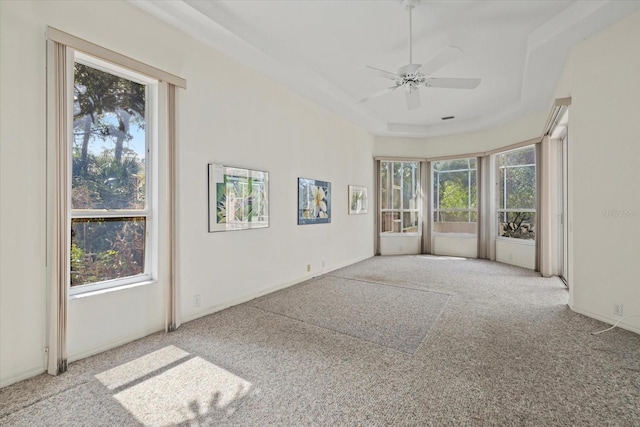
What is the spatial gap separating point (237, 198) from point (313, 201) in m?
1.73

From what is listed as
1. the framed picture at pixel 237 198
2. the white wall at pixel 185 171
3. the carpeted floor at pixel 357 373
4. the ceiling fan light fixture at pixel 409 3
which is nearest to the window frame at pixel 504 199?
the carpeted floor at pixel 357 373

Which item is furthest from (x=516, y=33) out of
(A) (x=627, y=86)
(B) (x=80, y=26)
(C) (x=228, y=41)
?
(B) (x=80, y=26)

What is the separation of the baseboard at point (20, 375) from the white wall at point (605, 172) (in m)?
5.03

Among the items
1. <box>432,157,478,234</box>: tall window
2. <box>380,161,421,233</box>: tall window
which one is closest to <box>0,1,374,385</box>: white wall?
<box>380,161,421,233</box>: tall window

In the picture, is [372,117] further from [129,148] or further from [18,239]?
[18,239]

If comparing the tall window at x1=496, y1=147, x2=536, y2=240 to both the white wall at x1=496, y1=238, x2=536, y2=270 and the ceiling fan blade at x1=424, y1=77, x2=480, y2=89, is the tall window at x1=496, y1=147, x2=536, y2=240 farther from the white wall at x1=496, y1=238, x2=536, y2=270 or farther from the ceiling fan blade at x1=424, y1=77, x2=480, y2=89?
the ceiling fan blade at x1=424, y1=77, x2=480, y2=89

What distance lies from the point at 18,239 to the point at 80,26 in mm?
1691

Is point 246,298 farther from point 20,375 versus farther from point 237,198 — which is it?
point 20,375

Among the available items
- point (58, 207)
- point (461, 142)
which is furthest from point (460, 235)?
point (58, 207)

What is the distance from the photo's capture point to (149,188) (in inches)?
117

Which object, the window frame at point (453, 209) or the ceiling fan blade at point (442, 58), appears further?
the window frame at point (453, 209)

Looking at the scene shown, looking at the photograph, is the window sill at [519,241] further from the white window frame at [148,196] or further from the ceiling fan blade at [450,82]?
the white window frame at [148,196]

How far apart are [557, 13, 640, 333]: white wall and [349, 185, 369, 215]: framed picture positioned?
369 cm

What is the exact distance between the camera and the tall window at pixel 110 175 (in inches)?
98.1
